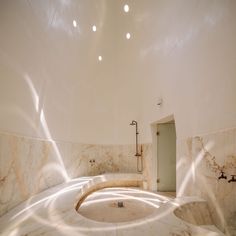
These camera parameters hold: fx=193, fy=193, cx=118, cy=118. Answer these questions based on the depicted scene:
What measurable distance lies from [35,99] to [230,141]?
2.49m

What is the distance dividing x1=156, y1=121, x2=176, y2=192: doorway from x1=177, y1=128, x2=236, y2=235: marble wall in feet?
4.82

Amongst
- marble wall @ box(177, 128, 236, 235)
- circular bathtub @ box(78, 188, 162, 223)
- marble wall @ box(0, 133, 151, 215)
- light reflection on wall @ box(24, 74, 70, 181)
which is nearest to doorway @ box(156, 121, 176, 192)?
marble wall @ box(0, 133, 151, 215)

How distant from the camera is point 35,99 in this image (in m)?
2.71

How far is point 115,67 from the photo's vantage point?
5867mm

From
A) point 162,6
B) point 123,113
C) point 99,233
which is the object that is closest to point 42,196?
point 99,233

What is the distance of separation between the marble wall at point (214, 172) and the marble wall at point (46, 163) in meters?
1.88

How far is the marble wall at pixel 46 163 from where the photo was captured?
1994mm

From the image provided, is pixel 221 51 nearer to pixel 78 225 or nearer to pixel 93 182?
pixel 78 225

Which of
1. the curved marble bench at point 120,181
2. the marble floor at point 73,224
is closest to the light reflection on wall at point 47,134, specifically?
the curved marble bench at point 120,181

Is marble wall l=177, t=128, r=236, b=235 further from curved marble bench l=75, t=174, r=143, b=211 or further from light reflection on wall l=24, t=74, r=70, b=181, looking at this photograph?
light reflection on wall l=24, t=74, r=70, b=181

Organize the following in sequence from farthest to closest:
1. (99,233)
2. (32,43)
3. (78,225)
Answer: (32,43), (78,225), (99,233)

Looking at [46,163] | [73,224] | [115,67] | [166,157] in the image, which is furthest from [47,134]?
[115,67]

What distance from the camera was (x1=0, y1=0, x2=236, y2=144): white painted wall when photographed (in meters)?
2.16

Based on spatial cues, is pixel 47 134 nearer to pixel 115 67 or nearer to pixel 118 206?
pixel 118 206
